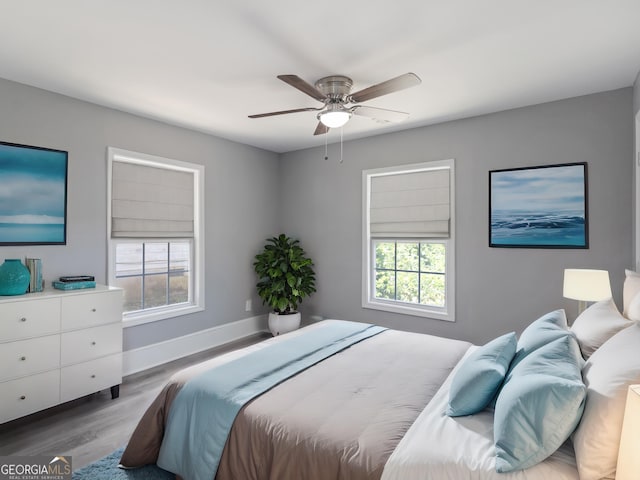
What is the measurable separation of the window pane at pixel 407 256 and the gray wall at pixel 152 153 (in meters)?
1.91

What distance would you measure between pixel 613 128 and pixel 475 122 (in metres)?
1.11

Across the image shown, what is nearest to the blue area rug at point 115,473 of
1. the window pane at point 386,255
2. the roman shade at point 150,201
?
the roman shade at point 150,201

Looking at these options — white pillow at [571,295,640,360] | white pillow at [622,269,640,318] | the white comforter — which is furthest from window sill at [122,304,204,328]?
white pillow at [622,269,640,318]

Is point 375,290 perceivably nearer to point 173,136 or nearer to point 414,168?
point 414,168

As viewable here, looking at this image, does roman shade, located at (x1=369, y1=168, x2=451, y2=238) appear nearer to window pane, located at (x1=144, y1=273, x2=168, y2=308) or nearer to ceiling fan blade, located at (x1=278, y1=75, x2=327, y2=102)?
ceiling fan blade, located at (x1=278, y1=75, x2=327, y2=102)

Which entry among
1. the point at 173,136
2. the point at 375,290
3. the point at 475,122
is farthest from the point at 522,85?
the point at 173,136

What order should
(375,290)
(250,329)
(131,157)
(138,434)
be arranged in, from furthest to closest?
→ (250,329) < (375,290) < (131,157) < (138,434)

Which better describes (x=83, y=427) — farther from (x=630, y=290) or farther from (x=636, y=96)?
(x=636, y=96)

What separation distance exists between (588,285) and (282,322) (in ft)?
10.5

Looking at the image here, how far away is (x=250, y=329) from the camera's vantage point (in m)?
4.84

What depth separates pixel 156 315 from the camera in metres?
3.78

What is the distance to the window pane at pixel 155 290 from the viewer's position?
12.5ft

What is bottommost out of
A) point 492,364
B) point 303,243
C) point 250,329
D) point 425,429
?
point 250,329

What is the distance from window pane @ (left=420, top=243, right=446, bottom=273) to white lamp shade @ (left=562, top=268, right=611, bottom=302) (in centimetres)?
136
